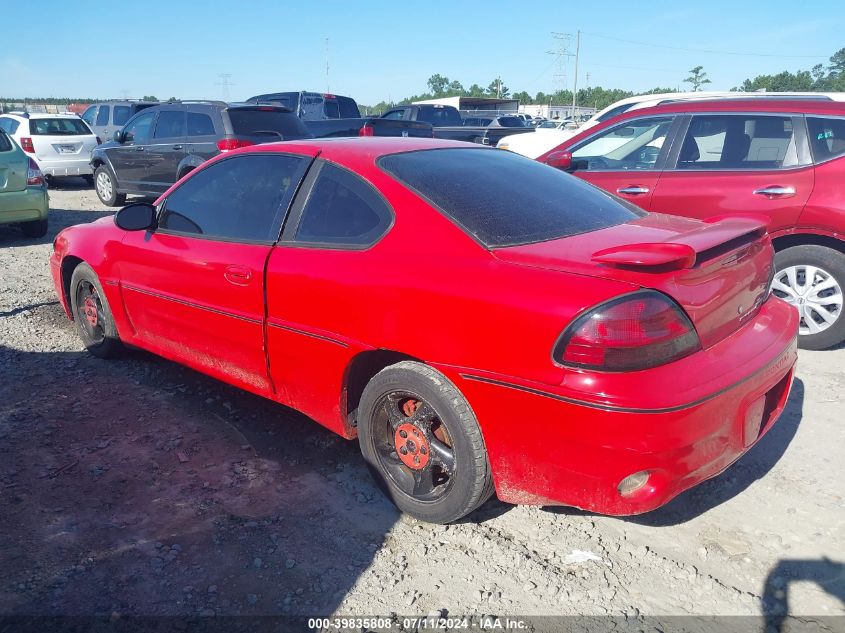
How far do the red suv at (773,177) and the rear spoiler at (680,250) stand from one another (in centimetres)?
186

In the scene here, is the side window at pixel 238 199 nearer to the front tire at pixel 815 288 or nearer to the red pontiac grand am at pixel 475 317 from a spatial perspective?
the red pontiac grand am at pixel 475 317

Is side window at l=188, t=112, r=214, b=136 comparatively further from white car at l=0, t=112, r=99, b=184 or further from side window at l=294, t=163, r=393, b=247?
side window at l=294, t=163, r=393, b=247

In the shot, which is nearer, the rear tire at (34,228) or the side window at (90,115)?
the rear tire at (34,228)

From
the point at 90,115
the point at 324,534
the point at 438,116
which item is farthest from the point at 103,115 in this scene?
the point at 324,534

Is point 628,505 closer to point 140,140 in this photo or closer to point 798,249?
point 798,249

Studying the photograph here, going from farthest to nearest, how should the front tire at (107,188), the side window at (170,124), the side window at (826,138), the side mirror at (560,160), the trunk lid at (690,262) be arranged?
the front tire at (107,188) → the side window at (170,124) → the side mirror at (560,160) → the side window at (826,138) → the trunk lid at (690,262)

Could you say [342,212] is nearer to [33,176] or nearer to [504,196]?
[504,196]

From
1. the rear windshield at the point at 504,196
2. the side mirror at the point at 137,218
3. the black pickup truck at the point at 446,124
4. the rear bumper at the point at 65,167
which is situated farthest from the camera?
the black pickup truck at the point at 446,124

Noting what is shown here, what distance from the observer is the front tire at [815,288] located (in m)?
4.74

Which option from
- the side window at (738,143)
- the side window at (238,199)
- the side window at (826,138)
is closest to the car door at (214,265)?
the side window at (238,199)

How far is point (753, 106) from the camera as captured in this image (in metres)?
5.07

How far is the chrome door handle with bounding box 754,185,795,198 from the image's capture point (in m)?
4.77

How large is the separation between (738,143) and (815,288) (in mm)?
1203

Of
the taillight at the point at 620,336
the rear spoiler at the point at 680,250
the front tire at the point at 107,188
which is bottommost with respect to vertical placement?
the front tire at the point at 107,188
